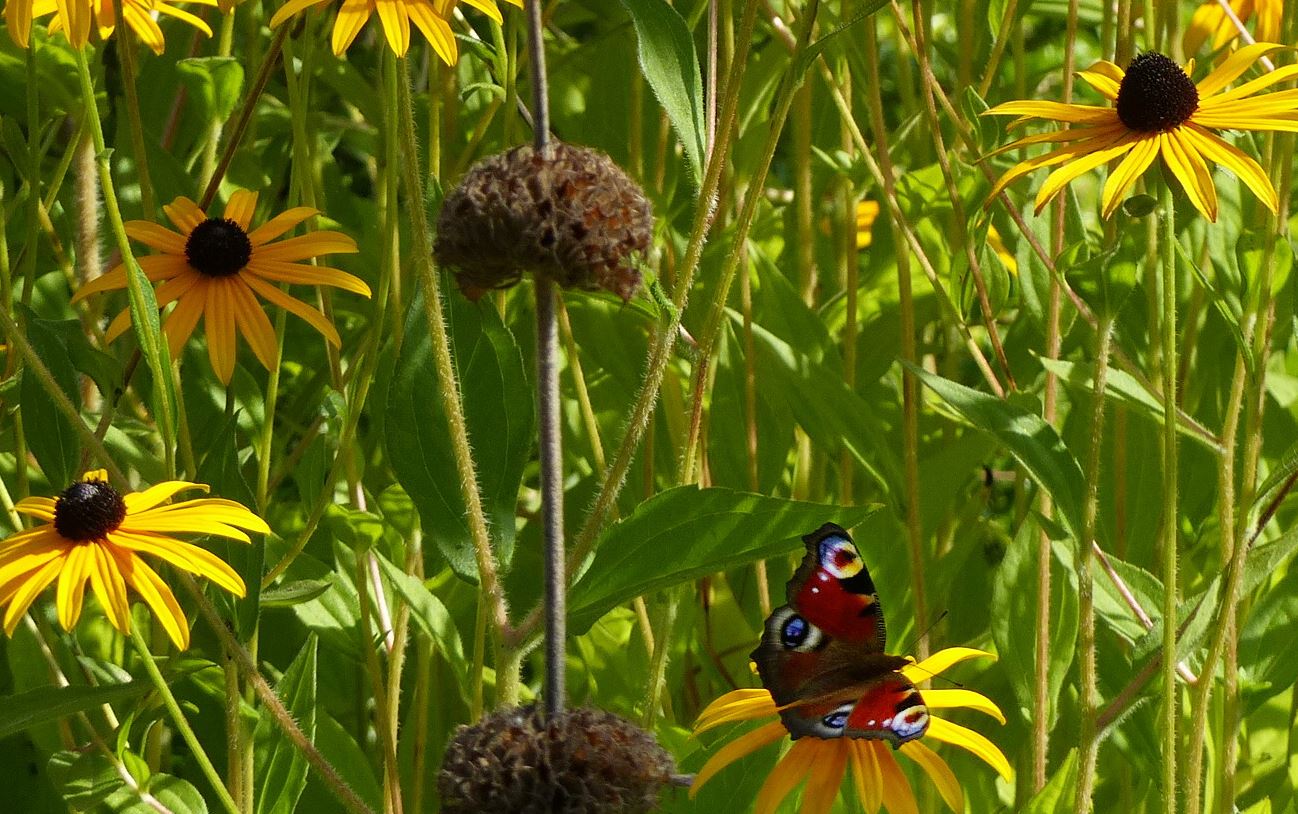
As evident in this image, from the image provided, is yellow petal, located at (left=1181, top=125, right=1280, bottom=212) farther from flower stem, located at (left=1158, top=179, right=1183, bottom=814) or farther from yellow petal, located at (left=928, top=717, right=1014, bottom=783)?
yellow petal, located at (left=928, top=717, right=1014, bottom=783)

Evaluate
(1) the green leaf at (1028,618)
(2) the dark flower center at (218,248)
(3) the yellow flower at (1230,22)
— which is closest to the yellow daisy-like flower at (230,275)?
(2) the dark flower center at (218,248)

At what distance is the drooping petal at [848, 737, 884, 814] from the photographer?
664 mm

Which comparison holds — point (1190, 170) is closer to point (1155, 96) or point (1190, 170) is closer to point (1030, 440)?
point (1155, 96)

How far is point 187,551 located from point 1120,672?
1.88 ft

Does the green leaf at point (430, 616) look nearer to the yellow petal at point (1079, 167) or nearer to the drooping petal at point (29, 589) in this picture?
the drooping petal at point (29, 589)

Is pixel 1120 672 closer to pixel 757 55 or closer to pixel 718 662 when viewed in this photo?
pixel 718 662

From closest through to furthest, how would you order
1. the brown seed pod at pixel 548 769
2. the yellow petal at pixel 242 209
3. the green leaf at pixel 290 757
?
the brown seed pod at pixel 548 769
the green leaf at pixel 290 757
the yellow petal at pixel 242 209

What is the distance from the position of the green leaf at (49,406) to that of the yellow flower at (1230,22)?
80 cm

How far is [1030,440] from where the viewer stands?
0.81 meters

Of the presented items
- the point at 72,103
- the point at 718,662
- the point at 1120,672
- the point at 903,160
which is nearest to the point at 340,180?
the point at 72,103

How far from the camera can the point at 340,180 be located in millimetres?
1481

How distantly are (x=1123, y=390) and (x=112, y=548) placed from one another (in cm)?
58

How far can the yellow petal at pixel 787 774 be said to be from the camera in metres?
0.68

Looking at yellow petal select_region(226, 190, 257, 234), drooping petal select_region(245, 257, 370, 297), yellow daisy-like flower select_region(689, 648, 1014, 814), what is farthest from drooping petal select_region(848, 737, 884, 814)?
yellow petal select_region(226, 190, 257, 234)
